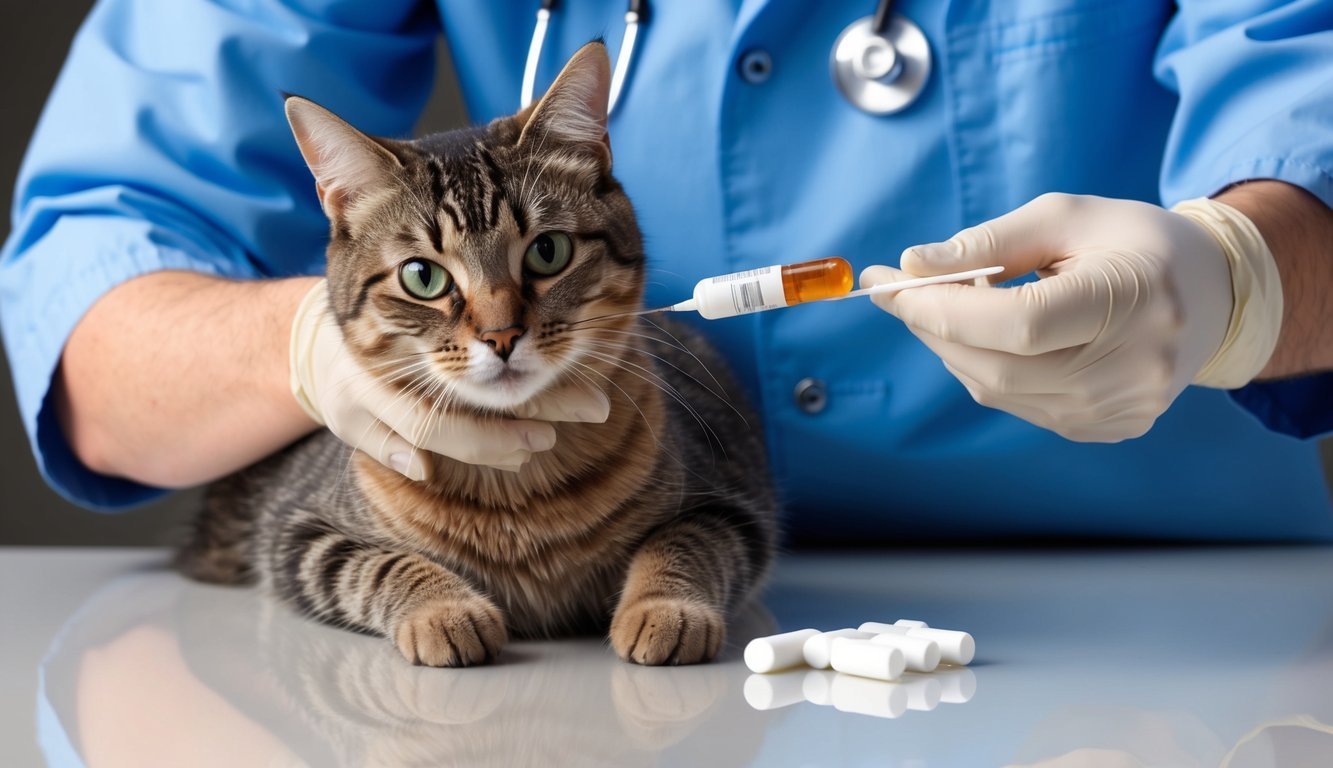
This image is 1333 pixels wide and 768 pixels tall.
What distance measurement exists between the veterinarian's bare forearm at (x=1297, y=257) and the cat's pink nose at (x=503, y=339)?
84cm

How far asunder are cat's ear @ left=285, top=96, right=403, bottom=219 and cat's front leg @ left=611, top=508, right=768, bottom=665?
516 millimetres

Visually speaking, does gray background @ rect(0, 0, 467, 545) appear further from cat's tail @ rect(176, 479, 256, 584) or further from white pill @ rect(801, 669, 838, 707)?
white pill @ rect(801, 669, 838, 707)

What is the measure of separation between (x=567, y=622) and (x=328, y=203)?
55 centimetres

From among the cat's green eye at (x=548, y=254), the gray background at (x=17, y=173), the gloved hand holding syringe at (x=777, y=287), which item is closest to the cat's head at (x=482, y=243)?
the cat's green eye at (x=548, y=254)

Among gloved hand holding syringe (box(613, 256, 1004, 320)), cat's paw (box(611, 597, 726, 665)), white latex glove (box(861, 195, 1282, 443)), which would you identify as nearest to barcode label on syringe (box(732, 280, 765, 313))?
gloved hand holding syringe (box(613, 256, 1004, 320))

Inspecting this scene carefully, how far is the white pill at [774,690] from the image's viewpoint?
1.00 m

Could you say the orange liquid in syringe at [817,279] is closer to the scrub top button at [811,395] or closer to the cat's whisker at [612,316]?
the cat's whisker at [612,316]

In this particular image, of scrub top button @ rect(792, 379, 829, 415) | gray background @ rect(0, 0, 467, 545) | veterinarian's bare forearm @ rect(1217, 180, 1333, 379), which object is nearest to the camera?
veterinarian's bare forearm @ rect(1217, 180, 1333, 379)

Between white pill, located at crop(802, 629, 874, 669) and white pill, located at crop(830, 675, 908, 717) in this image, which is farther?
white pill, located at crop(802, 629, 874, 669)

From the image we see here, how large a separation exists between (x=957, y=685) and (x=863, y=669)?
8 cm

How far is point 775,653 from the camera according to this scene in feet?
3.54

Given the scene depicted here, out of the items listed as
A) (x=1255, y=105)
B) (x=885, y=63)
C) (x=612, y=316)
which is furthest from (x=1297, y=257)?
(x=612, y=316)

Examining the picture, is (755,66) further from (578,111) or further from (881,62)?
(578,111)

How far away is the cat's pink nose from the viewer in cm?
116
